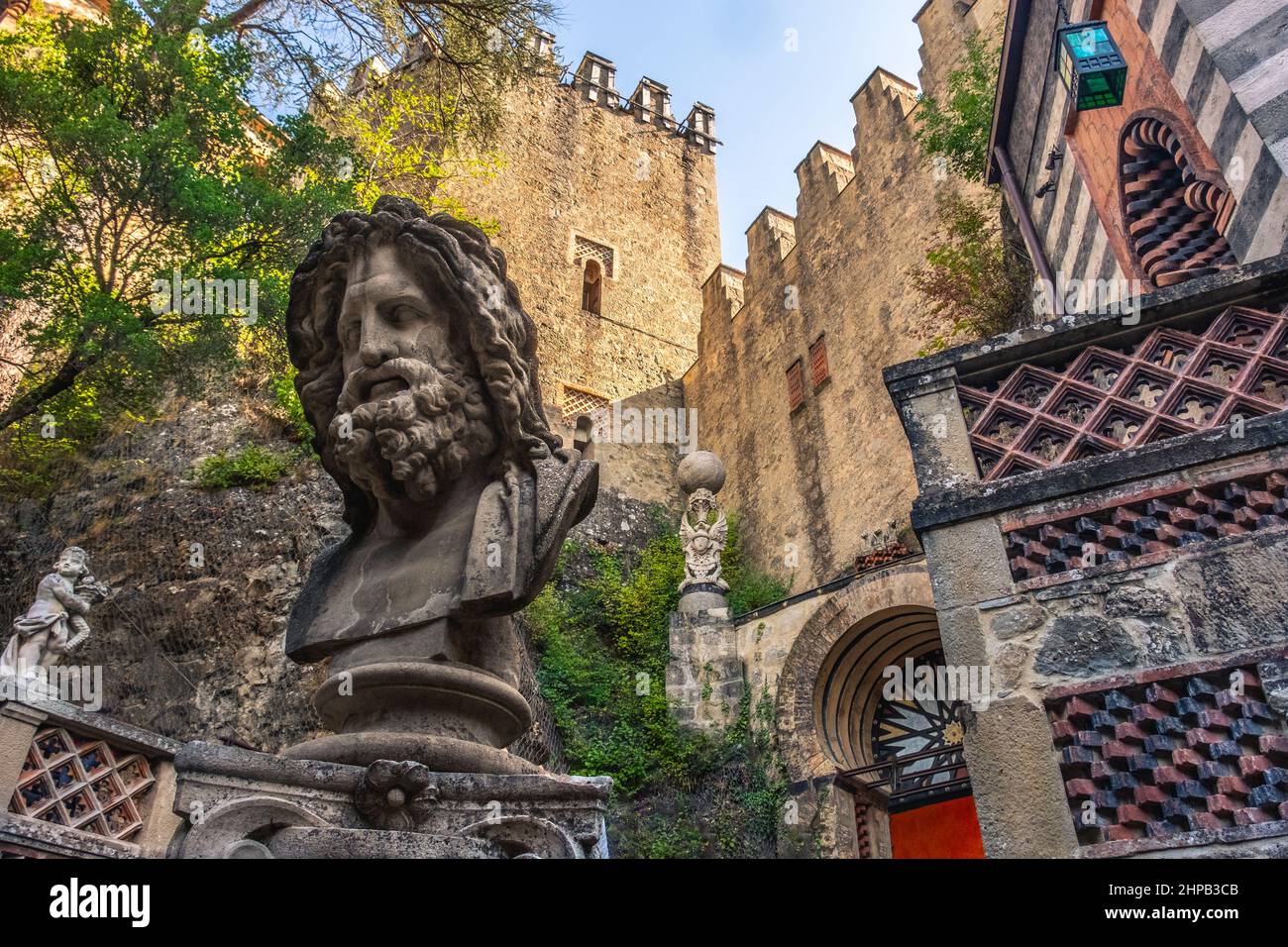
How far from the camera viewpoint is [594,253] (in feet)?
86.9

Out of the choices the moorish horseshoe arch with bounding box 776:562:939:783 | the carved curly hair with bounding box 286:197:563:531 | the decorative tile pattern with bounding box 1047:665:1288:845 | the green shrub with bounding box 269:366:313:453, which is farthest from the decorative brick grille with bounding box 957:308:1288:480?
the green shrub with bounding box 269:366:313:453

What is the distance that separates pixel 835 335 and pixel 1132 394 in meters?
16.3

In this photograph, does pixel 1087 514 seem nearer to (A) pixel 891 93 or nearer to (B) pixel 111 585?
(B) pixel 111 585

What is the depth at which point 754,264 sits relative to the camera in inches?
921

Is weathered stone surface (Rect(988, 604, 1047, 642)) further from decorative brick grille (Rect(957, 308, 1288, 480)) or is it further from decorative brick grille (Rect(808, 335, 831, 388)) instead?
decorative brick grille (Rect(808, 335, 831, 388))

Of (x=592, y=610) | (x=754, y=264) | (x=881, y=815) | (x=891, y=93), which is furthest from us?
(x=754, y=264)

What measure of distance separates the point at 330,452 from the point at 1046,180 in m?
8.86

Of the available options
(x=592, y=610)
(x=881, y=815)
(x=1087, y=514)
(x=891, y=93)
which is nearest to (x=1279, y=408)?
(x=1087, y=514)

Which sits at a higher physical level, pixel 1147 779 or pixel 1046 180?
pixel 1046 180

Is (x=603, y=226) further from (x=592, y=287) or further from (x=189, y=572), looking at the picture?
(x=189, y=572)

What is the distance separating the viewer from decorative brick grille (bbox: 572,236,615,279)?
26.2m

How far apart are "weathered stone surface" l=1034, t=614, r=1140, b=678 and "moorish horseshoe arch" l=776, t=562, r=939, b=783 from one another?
9515mm
